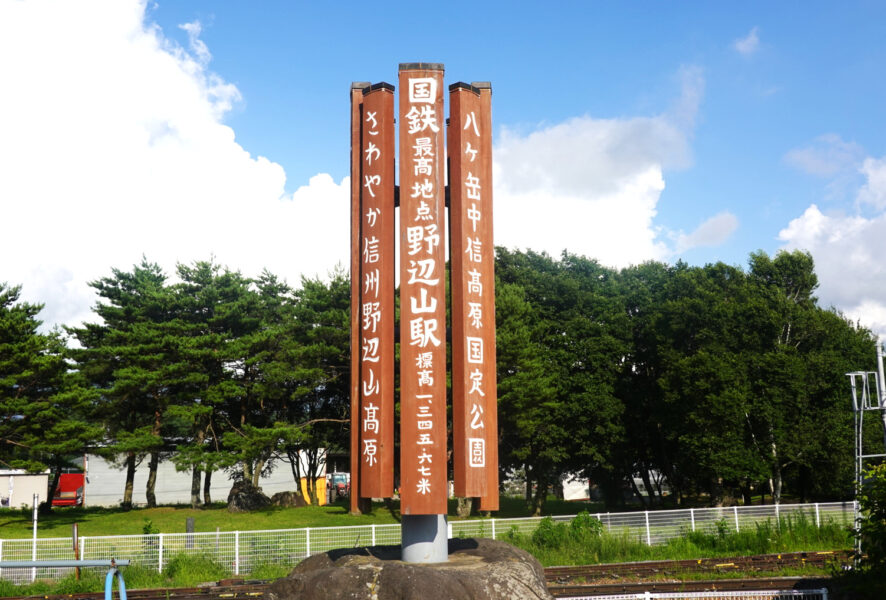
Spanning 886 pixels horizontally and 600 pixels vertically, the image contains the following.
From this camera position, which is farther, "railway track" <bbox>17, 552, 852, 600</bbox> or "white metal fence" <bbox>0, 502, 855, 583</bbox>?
"white metal fence" <bbox>0, 502, 855, 583</bbox>

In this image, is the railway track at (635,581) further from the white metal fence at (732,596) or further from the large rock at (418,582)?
the large rock at (418,582)

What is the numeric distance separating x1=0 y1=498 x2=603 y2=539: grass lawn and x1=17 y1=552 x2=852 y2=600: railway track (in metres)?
16.7

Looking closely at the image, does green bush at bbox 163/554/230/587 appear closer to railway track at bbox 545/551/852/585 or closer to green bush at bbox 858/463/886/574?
railway track at bbox 545/551/852/585

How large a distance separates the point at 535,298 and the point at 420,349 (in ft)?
114

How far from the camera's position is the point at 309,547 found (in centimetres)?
2111

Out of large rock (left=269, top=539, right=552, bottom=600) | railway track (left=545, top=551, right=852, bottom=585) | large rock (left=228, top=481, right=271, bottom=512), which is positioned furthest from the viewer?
large rock (left=228, top=481, right=271, bottom=512)

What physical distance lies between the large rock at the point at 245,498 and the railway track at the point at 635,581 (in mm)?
22894

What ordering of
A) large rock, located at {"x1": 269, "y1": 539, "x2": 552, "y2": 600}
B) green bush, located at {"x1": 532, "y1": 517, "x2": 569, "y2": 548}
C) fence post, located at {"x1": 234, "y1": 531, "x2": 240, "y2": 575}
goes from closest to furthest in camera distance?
large rock, located at {"x1": 269, "y1": 539, "x2": 552, "y2": 600}, fence post, located at {"x1": 234, "y1": 531, "x2": 240, "y2": 575}, green bush, located at {"x1": 532, "y1": 517, "x2": 569, "y2": 548}

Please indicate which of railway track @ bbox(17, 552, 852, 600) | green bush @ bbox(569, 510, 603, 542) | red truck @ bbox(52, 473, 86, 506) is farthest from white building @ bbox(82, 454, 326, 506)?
railway track @ bbox(17, 552, 852, 600)

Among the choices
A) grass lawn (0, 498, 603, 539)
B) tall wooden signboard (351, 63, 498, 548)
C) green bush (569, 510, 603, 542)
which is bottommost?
grass lawn (0, 498, 603, 539)

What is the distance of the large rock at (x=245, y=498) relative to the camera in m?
40.3

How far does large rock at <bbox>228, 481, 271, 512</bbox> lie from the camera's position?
132ft

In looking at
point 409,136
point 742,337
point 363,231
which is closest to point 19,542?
point 363,231

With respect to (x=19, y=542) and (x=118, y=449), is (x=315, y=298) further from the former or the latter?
(x=19, y=542)
